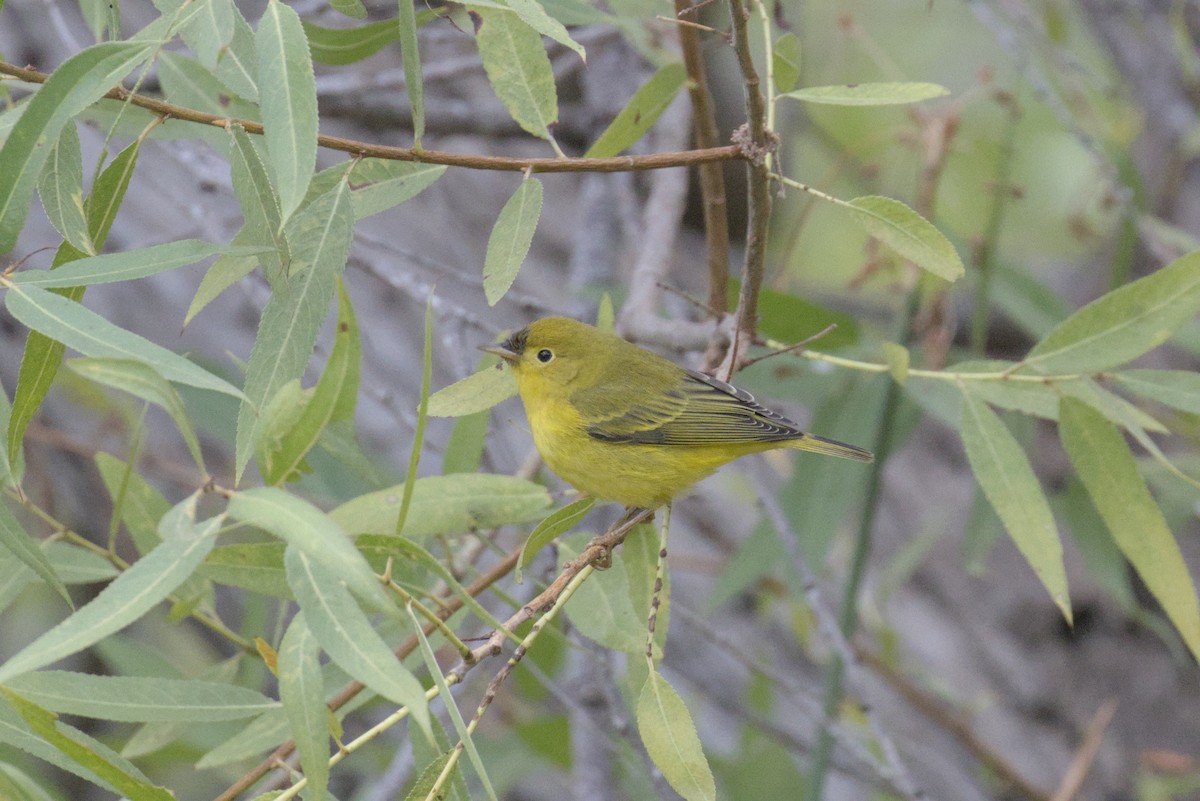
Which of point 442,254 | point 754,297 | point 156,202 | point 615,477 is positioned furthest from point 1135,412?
point 156,202

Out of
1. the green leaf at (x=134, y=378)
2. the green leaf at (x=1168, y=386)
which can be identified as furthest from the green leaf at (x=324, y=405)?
the green leaf at (x=1168, y=386)

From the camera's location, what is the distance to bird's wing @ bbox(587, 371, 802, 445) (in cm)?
289

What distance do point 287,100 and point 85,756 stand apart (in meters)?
0.83

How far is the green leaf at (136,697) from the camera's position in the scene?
5.51 ft

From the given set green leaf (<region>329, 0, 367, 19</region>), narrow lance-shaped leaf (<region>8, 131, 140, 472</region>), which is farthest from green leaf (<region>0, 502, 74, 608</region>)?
green leaf (<region>329, 0, 367, 19</region>)

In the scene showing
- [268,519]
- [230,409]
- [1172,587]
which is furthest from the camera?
[230,409]

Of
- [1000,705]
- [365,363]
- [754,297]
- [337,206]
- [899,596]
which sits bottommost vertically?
[1000,705]

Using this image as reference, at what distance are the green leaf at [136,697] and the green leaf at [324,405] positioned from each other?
1.58 ft

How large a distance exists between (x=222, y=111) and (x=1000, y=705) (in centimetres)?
372

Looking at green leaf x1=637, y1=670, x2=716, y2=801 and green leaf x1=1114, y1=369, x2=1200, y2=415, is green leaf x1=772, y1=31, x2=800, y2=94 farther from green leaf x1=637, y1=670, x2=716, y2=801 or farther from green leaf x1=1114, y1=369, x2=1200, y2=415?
green leaf x1=637, y1=670, x2=716, y2=801

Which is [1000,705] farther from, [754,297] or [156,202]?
[156,202]

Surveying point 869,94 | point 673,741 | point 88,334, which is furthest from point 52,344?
point 869,94

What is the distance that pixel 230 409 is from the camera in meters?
3.51

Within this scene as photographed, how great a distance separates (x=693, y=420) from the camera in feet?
9.73
